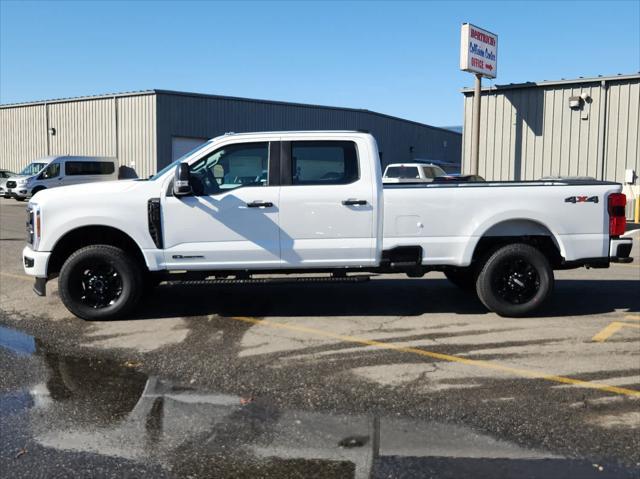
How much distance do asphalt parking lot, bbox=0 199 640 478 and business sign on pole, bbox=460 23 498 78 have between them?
15517mm

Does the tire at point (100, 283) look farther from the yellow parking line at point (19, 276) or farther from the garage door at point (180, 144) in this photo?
the garage door at point (180, 144)

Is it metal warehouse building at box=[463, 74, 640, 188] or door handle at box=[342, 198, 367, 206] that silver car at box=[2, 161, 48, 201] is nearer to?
metal warehouse building at box=[463, 74, 640, 188]

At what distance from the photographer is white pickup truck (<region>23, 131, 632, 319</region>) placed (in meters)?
6.88

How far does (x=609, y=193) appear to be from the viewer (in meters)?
7.08

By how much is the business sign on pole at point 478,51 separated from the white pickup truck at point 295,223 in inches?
635

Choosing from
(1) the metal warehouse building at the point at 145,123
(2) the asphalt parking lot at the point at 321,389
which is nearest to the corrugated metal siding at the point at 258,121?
(1) the metal warehouse building at the point at 145,123

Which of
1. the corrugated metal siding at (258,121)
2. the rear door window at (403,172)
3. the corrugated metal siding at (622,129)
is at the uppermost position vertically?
the corrugated metal siding at (258,121)

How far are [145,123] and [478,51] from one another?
63.2 feet

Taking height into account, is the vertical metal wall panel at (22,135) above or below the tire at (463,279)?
above

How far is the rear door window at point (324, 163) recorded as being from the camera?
704 centimetres

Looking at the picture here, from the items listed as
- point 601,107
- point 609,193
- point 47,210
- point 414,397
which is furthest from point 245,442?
point 601,107

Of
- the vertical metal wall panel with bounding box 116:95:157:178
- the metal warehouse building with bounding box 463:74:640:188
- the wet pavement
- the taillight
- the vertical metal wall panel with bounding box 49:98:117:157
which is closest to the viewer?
the wet pavement

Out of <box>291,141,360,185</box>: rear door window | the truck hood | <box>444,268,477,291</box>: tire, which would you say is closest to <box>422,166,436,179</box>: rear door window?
<box>444,268,477,291</box>: tire

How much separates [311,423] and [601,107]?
19820 millimetres
